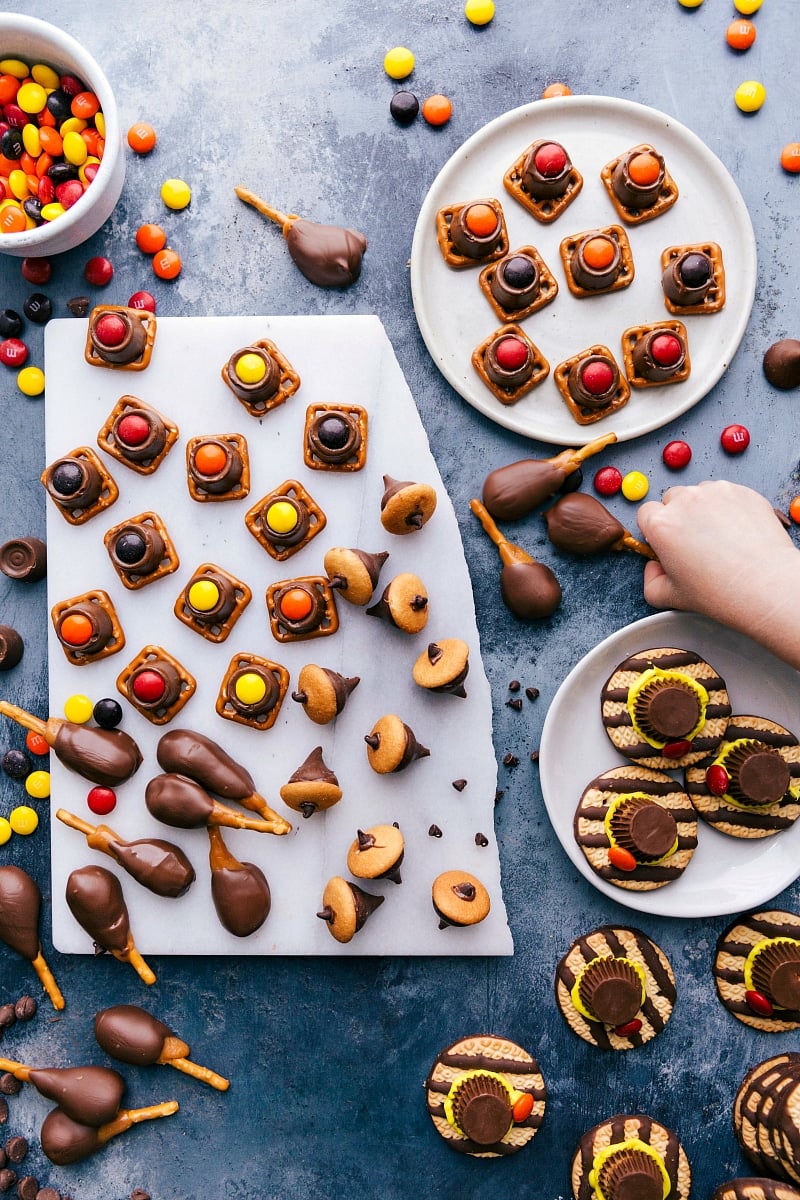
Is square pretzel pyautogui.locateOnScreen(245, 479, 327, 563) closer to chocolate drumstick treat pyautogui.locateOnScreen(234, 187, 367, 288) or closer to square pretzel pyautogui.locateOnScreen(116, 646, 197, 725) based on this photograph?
square pretzel pyautogui.locateOnScreen(116, 646, 197, 725)

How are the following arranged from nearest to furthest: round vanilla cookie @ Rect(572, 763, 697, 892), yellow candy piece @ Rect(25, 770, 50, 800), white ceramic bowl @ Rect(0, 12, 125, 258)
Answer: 1. white ceramic bowl @ Rect(0, 12, 125, 258)
2. round vanilla cookie @ Rect(572, 763, 697, 892)
3. yellow candy piece @ Rect(25, 770, 50, 800)

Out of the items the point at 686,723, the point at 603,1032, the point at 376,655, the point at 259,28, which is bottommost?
the point at 603,1032

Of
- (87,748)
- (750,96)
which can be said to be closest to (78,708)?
(87,748)

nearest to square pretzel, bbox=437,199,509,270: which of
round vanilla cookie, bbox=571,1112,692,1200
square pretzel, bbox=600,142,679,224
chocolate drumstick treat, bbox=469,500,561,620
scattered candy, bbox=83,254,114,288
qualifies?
square pretzel, bbox=600,142,679,224

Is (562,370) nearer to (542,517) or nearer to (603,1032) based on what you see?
(542,517)

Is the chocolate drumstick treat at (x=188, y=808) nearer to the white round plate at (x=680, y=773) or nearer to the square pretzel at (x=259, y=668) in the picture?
the square pretzel at (x=259, y=668)

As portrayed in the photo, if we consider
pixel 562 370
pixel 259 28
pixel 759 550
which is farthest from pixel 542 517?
pixel 259 28
